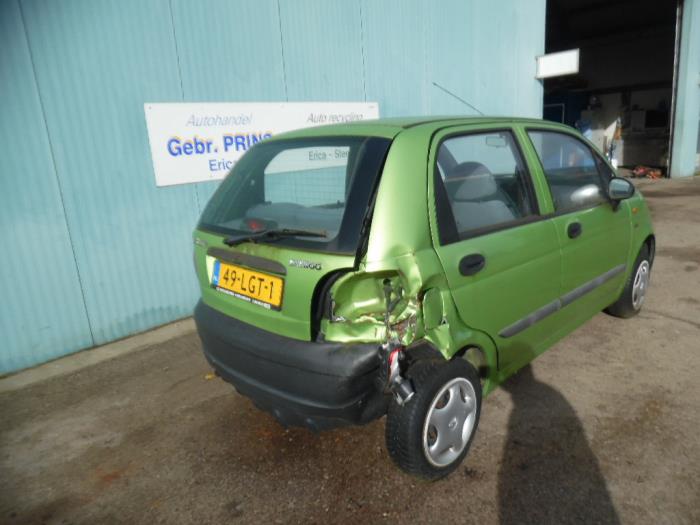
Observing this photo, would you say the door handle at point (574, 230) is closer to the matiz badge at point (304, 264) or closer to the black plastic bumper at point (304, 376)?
the black plastic bumper at point (304, 376)

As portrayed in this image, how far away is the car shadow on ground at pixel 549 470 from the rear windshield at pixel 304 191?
1396mm

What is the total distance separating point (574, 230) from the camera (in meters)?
2.98

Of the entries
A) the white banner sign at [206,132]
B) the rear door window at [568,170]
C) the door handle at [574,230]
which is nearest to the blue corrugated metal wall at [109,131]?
the white banner sign at [206,132]

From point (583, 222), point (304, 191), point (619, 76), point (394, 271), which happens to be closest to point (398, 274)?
point (394, 271)

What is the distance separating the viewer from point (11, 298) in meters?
3.80

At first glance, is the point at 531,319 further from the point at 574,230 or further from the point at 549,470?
the point at 549,470

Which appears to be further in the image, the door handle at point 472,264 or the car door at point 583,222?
the car door at point 583,222

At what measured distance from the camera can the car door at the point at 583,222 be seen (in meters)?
2.98

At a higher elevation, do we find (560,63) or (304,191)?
(560,63)

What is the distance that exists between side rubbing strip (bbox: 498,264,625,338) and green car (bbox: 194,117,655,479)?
0.01 meters

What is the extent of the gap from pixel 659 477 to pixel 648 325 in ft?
6.66

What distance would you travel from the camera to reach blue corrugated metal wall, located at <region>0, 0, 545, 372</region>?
375 cm

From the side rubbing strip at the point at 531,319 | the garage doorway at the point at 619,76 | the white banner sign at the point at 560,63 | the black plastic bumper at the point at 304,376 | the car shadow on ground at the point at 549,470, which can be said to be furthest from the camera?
the garage doorway at the point at 619,76

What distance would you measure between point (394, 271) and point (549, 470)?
1.32 m
